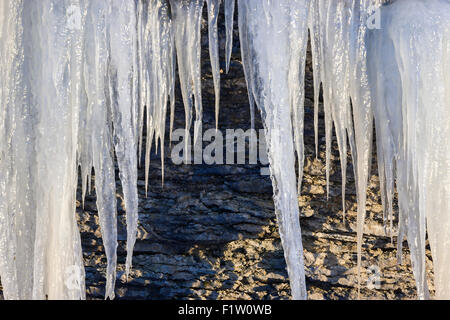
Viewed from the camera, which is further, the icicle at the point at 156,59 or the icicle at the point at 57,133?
the icicle at the point at 156,59

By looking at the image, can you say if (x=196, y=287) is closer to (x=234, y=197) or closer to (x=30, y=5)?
(x=234, y=197)

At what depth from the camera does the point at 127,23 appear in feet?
6.11

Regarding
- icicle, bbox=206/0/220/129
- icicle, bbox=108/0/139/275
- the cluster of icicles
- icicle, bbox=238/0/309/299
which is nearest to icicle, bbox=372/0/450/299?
the cluster of icicles

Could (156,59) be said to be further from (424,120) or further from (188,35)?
(424,120)

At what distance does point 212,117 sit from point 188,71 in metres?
0.34

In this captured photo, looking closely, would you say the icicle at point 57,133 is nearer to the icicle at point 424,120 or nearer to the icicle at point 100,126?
the icicle at point 100,126

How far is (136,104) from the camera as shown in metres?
1.91

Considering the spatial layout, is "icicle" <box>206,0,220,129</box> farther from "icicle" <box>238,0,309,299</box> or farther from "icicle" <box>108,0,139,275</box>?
Answer: "icicle" <box>108,0,139,275</box>

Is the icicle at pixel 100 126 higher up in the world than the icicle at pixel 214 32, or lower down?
lower down

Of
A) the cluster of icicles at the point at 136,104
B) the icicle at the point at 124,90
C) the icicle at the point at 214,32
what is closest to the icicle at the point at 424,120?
the cluster of icicles at the point at 136,104

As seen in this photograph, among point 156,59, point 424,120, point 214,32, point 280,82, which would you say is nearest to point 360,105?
point 424,120

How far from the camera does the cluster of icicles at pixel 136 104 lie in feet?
5.91

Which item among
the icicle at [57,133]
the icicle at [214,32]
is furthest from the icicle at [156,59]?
the icicle at [57,133]

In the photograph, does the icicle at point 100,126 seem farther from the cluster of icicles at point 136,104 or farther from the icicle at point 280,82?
the icicle at point 280,82
